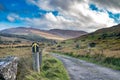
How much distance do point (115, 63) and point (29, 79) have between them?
17.9m

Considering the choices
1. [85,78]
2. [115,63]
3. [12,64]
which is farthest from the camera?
[115,63]

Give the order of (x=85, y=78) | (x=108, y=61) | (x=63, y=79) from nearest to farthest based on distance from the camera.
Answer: (x=63, y=79), (x=85, y=78), (x=108, y=61)

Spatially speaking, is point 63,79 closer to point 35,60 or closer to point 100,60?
point 35,60

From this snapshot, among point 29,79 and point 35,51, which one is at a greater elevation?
point 35,51

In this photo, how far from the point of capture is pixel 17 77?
970cm

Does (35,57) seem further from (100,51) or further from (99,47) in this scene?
(99,47)

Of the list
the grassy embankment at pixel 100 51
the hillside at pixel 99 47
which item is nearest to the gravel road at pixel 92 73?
the grassy embankment at pixel 100 51

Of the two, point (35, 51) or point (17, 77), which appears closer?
point (17, 77)

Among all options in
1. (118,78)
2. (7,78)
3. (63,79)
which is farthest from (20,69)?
(118,78)

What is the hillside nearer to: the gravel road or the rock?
the gravel road

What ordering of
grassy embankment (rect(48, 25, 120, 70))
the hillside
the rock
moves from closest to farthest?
1. the rock
2. grassy embankment (rect(48, 25, 120, 70))
3. the hillside

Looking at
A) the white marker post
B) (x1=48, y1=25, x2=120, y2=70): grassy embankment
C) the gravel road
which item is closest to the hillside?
(x1=48, y1=25, x2=120, y2=70): grassy embankment

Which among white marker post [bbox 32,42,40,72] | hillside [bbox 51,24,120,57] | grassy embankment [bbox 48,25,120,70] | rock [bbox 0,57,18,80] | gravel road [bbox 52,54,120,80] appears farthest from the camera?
hillside [bbox 51,24,120,57]

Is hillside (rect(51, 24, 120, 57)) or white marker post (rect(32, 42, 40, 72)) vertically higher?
white marker post (rect(32, 42, 40, 72))
